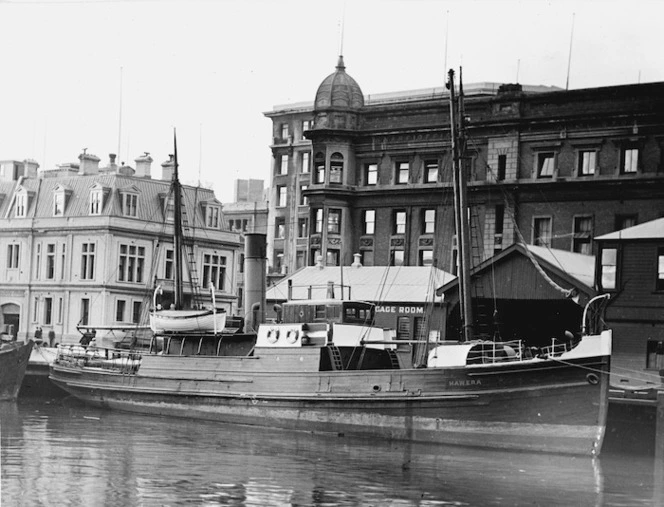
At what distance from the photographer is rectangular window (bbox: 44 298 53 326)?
65.7m

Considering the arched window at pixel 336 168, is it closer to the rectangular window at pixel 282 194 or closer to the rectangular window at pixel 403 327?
the rectangular window at pixel 403 327

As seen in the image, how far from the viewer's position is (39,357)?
52.8m

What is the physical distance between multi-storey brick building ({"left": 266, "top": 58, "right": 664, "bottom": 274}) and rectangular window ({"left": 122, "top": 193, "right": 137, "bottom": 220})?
1155 cm

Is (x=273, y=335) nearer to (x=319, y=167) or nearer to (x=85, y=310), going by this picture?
(x=319, y=167)

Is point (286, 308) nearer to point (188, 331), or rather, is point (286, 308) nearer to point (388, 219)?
point (188, 331)

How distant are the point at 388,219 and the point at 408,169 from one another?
290 cm

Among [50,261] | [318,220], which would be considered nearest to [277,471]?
[318,220]

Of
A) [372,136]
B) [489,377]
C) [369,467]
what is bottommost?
[369,467]

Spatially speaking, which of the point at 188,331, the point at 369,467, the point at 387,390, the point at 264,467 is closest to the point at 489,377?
the point at 387,390

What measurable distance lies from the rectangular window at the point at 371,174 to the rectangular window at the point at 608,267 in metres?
21.2

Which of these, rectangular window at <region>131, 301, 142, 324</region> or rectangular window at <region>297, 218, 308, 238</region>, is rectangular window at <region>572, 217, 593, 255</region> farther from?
rectangular window at <region>297, 218, 308, 238</region>

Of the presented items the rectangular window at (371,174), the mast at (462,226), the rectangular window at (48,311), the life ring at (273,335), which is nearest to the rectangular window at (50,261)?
the rectangular window at (48,311)

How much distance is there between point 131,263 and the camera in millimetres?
65938

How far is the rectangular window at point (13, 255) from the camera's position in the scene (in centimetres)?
6669
